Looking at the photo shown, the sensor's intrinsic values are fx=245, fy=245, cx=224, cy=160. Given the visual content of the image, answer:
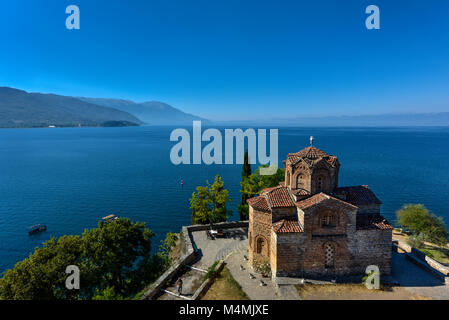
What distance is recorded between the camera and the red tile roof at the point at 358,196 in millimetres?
21828

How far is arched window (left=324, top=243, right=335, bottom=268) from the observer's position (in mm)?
21047

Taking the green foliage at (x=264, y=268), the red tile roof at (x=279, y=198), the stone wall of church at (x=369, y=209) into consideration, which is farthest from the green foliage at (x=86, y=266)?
the stone wall of church at (x=369, y=209)

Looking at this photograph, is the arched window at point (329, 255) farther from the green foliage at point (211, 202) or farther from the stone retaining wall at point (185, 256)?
the green foliage at point (211, 202)

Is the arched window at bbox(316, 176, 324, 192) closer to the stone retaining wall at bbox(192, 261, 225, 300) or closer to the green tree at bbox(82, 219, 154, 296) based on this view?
the stone retaining wall at bbox(192, 261, 225, 300)

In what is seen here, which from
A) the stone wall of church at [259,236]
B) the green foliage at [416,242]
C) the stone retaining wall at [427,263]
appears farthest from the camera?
the green foliage at [416,242]

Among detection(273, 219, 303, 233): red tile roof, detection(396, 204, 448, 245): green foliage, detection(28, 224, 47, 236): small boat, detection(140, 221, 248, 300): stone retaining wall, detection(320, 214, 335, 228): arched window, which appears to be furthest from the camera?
detection(28, 224, 47, 236): small boat

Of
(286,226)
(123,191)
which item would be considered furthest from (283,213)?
(123,191)

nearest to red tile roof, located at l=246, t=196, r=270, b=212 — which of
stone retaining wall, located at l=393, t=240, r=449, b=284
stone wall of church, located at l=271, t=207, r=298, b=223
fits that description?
stone wall of church, located at l=271, t=207, r=298, b=223

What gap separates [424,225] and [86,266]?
1740 inches

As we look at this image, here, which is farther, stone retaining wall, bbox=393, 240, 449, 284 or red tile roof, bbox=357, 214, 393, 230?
stone retaining wall, bbox=393, 240, 449, 284

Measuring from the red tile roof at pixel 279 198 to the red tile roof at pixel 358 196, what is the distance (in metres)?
4.27

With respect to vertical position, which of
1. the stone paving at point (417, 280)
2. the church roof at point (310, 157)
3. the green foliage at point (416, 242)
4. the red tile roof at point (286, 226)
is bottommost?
the green foliage at point (416, 242)

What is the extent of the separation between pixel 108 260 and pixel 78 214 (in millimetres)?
30441
